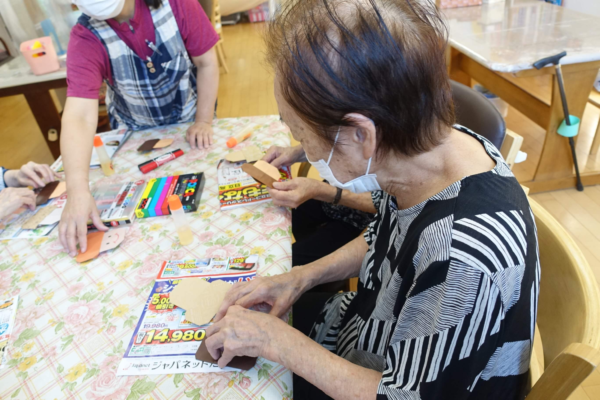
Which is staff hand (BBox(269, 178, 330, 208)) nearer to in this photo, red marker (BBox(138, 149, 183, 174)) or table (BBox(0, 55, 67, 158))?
red marker (BBox(138, 149, 183, 174))

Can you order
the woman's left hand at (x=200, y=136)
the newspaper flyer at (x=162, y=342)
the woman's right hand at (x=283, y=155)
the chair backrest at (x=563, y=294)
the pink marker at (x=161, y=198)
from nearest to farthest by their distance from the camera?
1. the chair backrest at (x=563, y=294)
2. the newspaper flyer at (x=162, y=342)
3. the pink marker at (x=161, y=198)
4. the woman's right hand at (x=283, y=155)
5. the woman's left hand at (x=200, y=136)

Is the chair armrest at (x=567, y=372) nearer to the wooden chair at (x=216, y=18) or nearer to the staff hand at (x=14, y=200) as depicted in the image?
the staff hand at (x=14, y=200)

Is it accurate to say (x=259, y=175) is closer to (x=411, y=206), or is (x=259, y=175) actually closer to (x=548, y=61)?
(x=411, y=206)

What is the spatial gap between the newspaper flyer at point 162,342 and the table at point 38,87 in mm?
2168

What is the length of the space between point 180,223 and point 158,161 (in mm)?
466

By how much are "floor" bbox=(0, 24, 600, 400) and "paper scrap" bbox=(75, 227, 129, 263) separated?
0.62m

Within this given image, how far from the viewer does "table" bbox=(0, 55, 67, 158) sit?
2.45 m

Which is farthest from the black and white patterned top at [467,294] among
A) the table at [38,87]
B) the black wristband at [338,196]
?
the table at [38,87]

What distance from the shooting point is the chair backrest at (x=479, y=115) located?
46.6 inches

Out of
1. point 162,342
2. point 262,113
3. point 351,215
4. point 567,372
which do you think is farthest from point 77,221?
point 262,113

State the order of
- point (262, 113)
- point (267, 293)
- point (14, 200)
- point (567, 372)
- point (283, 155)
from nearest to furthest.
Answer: point (567, 372) → point (267, 293) → point (14, 200) → point (283, 155) → point (262, 113)

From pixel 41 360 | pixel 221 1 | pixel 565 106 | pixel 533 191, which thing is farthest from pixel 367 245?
pixel 221 1

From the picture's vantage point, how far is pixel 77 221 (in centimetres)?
108

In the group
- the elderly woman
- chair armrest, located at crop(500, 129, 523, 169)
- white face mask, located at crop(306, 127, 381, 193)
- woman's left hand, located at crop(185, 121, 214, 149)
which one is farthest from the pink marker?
chair armrest, located at crop(500, 129, 523, 169)
